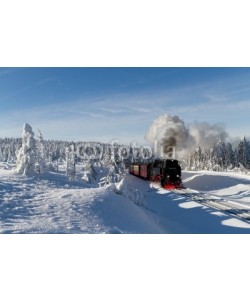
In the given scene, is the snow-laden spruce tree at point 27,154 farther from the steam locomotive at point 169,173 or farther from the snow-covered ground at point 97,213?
the steam locomotive at point 169,173

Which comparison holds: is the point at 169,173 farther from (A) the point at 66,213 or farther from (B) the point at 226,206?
(A) the point at 66,213

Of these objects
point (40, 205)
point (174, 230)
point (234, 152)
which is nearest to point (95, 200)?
point (40, 205)

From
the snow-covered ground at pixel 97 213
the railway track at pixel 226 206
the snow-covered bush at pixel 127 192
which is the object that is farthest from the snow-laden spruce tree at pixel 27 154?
the railway track at pixel 226 206

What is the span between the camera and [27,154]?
2806 cm

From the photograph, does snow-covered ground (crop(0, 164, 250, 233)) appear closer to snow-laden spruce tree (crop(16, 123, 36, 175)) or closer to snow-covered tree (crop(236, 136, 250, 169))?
snow-laden spruce tree (crop(16, 123, 36, 175))

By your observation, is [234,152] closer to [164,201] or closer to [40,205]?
[164,201]

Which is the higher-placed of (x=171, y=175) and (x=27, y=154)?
(x=27, y=154)

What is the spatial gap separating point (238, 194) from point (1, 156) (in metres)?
71.7

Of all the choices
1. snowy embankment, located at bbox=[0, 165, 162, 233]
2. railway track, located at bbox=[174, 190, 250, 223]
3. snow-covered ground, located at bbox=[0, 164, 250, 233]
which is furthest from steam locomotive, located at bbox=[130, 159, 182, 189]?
snowy embankment, located at bbox=[0, 165, 162, 233]

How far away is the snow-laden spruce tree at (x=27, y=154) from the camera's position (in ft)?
90.8

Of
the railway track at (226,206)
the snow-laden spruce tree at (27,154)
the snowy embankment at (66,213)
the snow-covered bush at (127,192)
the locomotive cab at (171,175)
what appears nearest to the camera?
the snowy embankment at (66,213)

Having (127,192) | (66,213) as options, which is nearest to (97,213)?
(66,213)

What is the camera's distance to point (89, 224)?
40.0 feet

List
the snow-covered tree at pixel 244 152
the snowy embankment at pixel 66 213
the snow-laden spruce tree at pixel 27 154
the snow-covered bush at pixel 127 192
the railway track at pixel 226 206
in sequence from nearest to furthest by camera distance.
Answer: the snowy embankment at pixel 66 213 < the snow-covered bush at pixel 127 192 < the railway track at pixel 226 206 < the snow-laden spruce tree at pixel 27 154 < the snow-covered tree at pixel 244 152
